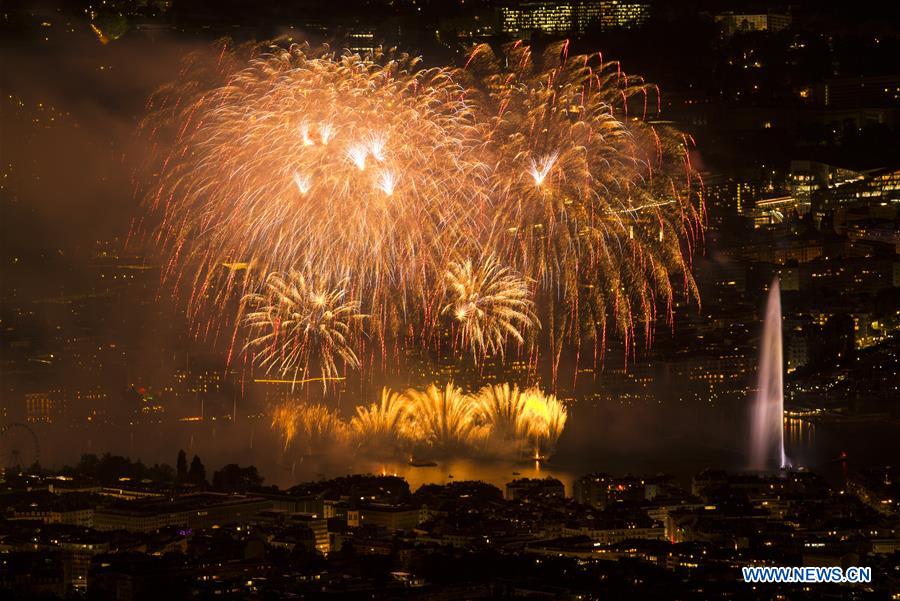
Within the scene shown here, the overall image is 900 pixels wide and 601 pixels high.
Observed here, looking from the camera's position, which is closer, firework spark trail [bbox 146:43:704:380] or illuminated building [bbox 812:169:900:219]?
firework spark trail [bbox 146:43:704:380]

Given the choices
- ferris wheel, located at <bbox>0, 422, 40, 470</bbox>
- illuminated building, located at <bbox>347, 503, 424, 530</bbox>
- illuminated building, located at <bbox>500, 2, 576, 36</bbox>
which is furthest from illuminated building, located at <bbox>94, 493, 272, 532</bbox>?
illuminated building, located at <bbox>500, 2, 576, 36</bbox>

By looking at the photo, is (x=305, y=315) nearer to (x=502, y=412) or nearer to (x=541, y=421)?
(x=502, y=412)

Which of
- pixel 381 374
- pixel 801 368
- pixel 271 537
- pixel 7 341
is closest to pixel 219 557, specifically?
pixel 271 537

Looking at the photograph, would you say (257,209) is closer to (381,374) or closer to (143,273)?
(381,374)

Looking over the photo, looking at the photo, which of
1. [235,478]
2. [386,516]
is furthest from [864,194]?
[386,516]

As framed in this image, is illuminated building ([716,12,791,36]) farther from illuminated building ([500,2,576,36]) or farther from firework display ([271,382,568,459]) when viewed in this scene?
firework display ([271,382,568,459])

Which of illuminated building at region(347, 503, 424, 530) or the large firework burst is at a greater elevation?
the large firework burst
